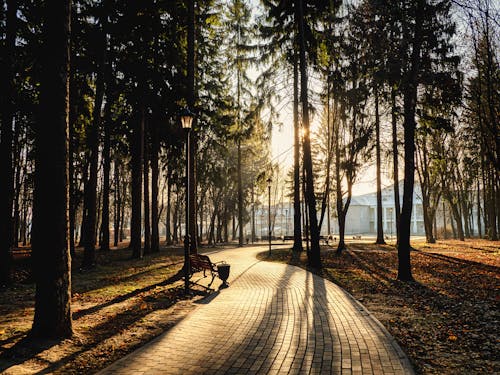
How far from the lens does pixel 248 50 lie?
18422 mm

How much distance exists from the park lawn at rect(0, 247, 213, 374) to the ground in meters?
0.01

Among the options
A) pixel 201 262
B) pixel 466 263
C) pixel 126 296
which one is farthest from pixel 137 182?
pixel 466 263

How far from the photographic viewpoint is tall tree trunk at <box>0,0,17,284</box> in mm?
9164

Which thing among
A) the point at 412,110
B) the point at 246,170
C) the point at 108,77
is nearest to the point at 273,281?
the point at 412,110

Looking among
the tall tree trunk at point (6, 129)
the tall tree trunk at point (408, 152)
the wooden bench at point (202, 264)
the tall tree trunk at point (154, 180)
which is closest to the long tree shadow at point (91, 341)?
the wooden bench at point (202, 264)

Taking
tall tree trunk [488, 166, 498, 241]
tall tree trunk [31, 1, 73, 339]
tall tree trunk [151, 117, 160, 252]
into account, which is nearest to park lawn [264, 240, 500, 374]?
tall tree trunk [31, 1, 73, 339]

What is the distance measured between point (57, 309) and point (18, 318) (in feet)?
6.62

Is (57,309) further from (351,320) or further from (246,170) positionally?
(246,170)

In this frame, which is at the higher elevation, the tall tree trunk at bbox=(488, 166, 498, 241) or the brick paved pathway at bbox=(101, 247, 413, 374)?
the tall tree trunk at bbox=(488, 166, 498, 241)

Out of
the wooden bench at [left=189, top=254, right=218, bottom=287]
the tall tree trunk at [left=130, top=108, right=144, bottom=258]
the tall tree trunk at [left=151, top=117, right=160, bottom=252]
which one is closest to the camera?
the wooden bench at [left=189, top=254, right=218, bottom=287]

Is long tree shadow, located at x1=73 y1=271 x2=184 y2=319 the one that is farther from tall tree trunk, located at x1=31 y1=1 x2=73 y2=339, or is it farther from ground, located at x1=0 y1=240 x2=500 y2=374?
tall tree trunk, located at x1=31 y1=1 x2=73 y2=339

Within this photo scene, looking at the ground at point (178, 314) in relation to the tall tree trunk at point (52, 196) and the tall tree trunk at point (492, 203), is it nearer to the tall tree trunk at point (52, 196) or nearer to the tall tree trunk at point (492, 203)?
the tall tree trunk at point (52, 196)

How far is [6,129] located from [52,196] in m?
5.88

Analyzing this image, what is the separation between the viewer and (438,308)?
7.63 meters
